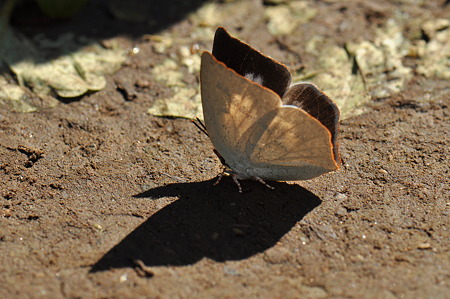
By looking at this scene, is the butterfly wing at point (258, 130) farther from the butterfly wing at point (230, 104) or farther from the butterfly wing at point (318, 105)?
the butterfly wing at point (318, 105)

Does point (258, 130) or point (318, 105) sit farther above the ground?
point (318, 105)

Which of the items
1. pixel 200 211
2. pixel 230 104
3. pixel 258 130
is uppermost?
pixel 230 104

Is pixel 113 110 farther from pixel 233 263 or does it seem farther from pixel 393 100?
pixel 393 100

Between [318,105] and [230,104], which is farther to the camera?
[318,105]

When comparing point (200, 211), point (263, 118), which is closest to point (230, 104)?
point (263, 118)

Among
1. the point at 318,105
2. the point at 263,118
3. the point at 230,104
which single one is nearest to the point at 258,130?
the point at 263,118

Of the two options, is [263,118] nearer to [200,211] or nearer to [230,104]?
[230,104]

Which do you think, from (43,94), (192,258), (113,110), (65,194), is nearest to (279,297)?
(192,258)
